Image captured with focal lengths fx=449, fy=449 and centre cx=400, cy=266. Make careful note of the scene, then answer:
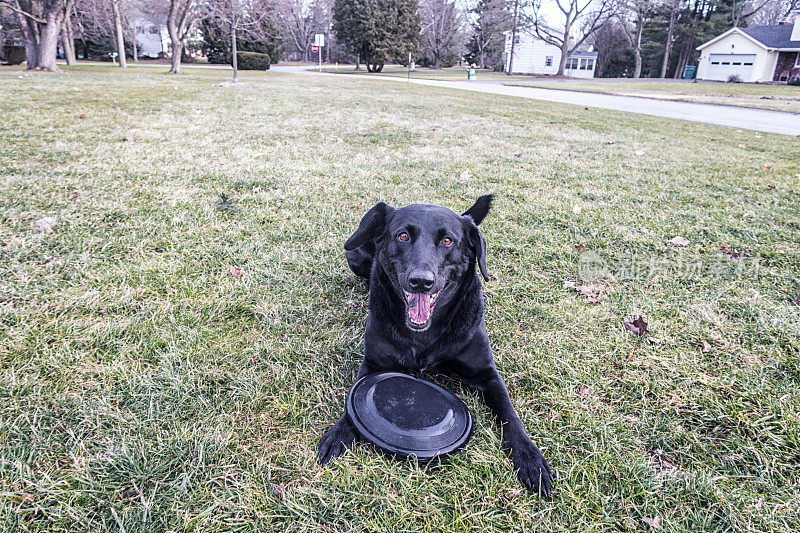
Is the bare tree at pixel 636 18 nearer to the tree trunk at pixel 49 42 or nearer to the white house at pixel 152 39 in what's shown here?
the tree trunk at pixel 49 42

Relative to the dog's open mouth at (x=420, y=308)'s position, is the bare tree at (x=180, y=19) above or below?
above

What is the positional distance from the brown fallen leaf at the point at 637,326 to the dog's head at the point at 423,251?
46.4 inches

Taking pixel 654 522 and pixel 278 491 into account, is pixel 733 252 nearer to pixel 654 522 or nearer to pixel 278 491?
pixel 654 522

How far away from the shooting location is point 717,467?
1.84m

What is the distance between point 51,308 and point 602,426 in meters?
3.14

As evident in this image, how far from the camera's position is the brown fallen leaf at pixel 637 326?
2.78 m

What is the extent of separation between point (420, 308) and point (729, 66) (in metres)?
59.0

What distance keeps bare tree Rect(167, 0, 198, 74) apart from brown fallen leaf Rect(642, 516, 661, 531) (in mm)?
30320

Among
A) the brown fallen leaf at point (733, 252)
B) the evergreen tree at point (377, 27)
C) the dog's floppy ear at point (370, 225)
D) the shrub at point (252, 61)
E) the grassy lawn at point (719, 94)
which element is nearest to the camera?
the dog's floppy ear at point (370, 225)

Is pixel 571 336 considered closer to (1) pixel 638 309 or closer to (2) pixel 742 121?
(1) pixel 638 309

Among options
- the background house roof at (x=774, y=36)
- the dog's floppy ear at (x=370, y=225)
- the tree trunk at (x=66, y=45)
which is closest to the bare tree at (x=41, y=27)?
the tree trunk at (x=66, y=45)

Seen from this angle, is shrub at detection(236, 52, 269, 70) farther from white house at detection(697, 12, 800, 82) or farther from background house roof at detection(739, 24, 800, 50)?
background house roof at detection(739, 24, 800, 50)

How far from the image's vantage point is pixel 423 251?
2.16 metres

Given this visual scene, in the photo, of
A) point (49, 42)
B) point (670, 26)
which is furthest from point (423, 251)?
point (670, 26)
